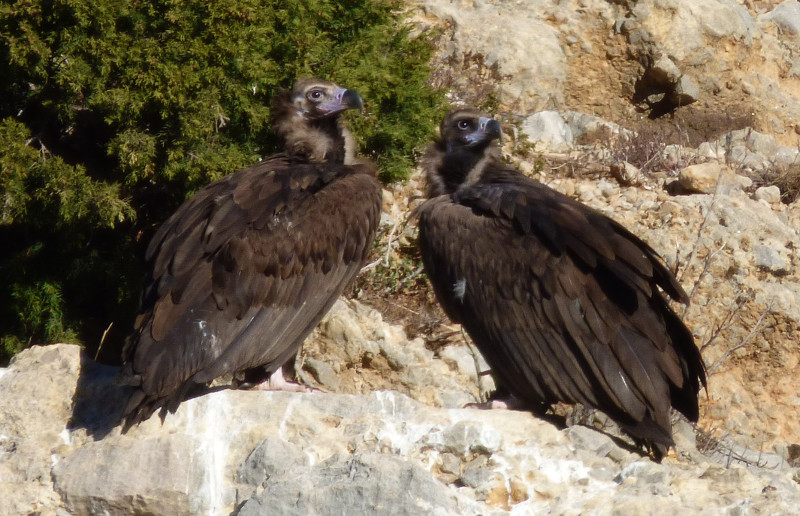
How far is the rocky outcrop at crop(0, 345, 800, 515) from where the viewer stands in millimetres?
4199

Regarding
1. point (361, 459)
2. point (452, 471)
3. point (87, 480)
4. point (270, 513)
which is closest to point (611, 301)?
point (452, 471)

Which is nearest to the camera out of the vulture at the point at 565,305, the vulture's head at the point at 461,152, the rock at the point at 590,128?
the vulture at the point at 565,305

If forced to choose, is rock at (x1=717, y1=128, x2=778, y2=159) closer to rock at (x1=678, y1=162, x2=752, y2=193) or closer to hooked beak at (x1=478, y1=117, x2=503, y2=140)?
rock at (x1=678, y1=162, x2=752, y2=193)

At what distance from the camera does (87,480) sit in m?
4.77

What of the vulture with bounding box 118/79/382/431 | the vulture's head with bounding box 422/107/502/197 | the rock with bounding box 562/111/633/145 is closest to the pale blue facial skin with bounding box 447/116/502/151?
the vulture's head with bounding box 422/107/502/197

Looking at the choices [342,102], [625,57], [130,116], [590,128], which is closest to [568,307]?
[342,102]

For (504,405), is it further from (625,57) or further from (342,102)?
(625,57)

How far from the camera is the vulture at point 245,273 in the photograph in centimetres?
505

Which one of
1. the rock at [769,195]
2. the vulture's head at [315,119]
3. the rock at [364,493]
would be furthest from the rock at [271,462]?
the rock at [769,195]

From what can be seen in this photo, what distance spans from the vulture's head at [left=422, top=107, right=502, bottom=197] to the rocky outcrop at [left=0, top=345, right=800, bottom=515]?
1.83 metres

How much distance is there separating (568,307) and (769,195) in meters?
4.47

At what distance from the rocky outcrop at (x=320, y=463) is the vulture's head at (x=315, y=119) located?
1.98 meters

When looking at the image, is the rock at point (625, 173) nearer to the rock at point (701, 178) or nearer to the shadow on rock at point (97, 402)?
the rock at point (701, 178)

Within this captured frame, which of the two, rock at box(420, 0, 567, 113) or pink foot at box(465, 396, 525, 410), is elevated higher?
pink foot at box(465, 396, 525, 410)
